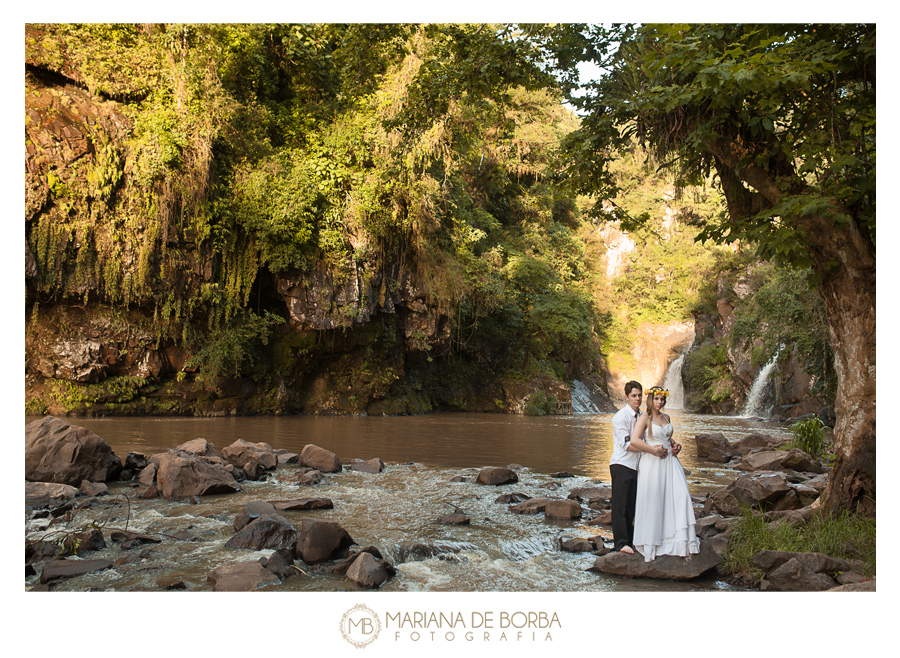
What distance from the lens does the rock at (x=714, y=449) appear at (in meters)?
11.4

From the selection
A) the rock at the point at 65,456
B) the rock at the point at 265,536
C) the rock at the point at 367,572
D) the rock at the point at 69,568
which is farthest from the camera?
the rock at the point at 65,456

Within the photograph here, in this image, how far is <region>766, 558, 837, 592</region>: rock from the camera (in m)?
3.94

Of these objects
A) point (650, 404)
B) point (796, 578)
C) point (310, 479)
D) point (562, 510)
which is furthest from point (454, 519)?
point (796, 578)

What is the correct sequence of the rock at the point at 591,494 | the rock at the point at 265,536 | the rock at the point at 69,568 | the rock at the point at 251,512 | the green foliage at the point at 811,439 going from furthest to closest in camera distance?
the green foliage at the point at 811,439
the rock at the point at 591,494
the rock at the point at 251,512
the rock at the point at 265,536
the rock at the point at 69,568

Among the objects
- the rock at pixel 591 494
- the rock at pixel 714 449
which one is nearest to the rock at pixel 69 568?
the rock at pixel 591 494

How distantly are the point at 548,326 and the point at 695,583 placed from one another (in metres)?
22.2

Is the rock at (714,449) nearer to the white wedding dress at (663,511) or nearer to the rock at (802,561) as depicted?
the rock at (802,561)

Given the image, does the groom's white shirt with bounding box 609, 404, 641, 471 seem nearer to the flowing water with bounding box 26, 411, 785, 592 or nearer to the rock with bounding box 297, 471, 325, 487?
the flowing water with bounding box 26, 411, 785, 592

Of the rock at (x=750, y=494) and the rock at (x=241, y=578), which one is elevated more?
the rock at (x=750, y=494)

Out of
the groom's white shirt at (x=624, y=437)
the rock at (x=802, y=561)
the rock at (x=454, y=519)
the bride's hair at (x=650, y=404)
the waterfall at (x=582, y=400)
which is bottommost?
the waterfall at (x=582, y=400)

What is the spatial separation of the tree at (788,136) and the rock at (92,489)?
262 inches

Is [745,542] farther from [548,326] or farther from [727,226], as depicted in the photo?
[548,326]

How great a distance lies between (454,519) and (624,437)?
2.21m

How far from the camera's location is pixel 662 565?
423 centimetres
